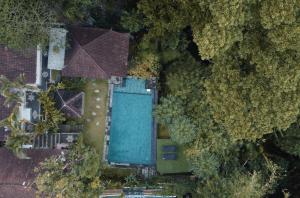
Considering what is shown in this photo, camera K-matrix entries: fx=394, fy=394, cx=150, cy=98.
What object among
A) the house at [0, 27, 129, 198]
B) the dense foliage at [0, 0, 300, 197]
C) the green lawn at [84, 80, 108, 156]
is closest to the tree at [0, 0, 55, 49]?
the dense foliage at [0, 0, 300, 197]

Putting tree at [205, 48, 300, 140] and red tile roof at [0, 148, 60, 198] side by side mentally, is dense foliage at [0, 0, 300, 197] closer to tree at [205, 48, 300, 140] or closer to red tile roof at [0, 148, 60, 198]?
tree at [205, 48, 300, 140]

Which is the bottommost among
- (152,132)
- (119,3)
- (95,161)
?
(95,161)

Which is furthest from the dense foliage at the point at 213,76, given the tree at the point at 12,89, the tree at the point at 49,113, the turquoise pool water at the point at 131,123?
the tree at the point at 12,89

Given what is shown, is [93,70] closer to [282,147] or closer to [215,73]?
[215,73]

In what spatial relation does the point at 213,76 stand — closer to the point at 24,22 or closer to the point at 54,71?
the point at 54,71

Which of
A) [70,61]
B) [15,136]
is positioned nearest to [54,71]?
[70,61]

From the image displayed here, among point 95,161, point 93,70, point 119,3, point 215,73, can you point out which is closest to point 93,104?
point 93,70
